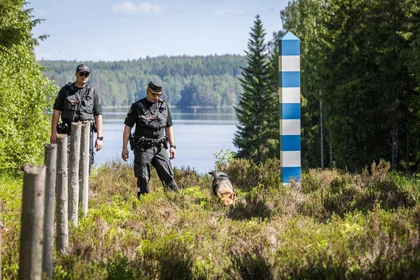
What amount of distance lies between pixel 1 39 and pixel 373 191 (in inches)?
258

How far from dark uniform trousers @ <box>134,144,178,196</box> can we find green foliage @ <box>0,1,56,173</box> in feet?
62.5

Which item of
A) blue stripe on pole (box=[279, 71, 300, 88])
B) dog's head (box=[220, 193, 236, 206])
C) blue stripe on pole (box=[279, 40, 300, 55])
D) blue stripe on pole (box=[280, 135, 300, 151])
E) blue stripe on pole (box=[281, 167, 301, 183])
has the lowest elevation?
dog's head (box=[220, 193, 236, 206])

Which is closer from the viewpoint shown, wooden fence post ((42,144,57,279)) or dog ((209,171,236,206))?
wooden fence post ((42,144,57,279))

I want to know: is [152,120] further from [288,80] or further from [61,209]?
[61,209]

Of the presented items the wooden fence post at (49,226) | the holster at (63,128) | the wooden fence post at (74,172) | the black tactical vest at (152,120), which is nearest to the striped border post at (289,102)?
the black tactical vest at (152,120)

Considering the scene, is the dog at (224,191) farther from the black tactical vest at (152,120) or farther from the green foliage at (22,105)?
the green foliage at (22,105)

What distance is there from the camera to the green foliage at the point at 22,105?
3012 cm

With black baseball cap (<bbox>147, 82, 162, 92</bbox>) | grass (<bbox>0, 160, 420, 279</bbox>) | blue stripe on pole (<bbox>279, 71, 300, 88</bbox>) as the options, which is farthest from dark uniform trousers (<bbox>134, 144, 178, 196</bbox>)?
blue stripe on pole (<bbox>279, 71, 300, 88</bbox>)

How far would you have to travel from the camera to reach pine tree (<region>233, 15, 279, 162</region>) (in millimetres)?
67312

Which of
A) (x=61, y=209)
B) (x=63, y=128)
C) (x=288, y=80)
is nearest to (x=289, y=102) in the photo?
(x=288, y=80)

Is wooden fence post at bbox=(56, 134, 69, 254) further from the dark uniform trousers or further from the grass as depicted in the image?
the dark uniform trousers

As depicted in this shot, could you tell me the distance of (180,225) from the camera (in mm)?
7699

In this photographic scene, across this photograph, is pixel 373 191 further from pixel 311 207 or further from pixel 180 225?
pixel 180 225

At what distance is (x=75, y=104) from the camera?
9891mm
